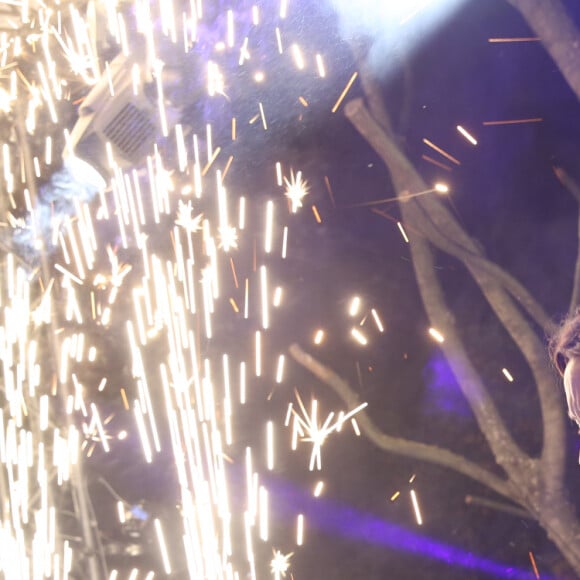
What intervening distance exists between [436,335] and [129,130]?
6.18ft

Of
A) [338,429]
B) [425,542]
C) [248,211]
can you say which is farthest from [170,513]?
[248,211]

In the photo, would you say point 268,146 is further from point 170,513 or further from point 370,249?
point 170,513

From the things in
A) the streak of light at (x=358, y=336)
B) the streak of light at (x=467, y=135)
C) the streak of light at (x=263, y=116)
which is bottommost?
the streak of light at (x=358, y=336)

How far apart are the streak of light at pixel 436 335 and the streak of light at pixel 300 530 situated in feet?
4.18

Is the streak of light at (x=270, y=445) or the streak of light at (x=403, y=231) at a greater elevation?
the streak of light at (x=403, y=231)

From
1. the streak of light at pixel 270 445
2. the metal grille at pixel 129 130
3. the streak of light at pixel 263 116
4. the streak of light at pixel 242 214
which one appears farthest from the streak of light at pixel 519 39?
the streak of light at pixel 270 445

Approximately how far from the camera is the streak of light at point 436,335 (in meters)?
3.63

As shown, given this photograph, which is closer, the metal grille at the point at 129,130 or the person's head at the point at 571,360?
the person's head at the point at 571,360

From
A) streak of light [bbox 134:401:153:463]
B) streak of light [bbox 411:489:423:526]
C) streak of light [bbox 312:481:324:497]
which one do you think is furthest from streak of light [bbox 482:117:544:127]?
streak of light [bbox 134:401:153:463]

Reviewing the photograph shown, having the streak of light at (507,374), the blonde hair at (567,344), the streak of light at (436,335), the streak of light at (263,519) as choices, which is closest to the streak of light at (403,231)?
the streak of light at (436,335)

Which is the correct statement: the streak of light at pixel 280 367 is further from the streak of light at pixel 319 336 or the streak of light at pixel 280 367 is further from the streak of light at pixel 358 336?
the streak of light at pixel 358 336

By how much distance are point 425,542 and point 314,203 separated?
1.98 m

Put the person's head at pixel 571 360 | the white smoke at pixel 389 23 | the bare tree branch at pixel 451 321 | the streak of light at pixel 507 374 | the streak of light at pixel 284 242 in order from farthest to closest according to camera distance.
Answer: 1. the streak of light at pixel 284 242
2. the streak of light at pixel 507 374
3. the white smoke at pixel 389 23
4. the bare tree branch at pixel 451 321
5. the person's head at pixel 571 360

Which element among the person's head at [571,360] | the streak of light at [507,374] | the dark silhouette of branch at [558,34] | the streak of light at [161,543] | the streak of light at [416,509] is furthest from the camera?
the streak of light at [161,543]
